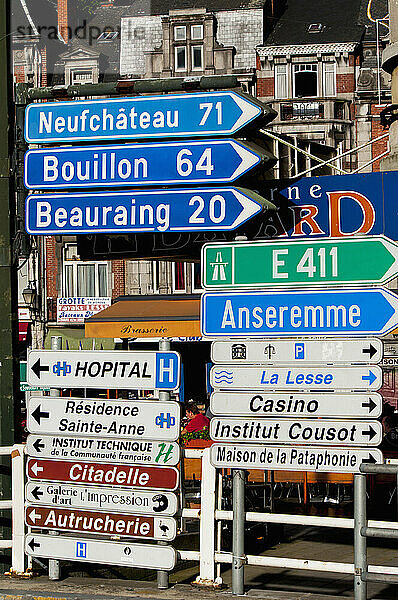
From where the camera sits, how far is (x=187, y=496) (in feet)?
38.3

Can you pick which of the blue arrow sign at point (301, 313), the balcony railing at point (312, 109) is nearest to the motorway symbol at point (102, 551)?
the blue arrow sign at point (301, 313)

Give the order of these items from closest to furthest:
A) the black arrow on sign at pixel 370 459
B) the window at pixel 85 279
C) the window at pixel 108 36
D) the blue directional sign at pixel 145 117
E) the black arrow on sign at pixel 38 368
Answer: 1. the black arrow on sign at pixel 370 459
2. the blue directional sign at pixel 145 117
3. the black arrow on sign at pixel 38 368
4. the window at pixel 85 279
5. the window at pixel 108 36

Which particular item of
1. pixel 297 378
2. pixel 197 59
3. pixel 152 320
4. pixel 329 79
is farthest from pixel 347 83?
pixel 297 378

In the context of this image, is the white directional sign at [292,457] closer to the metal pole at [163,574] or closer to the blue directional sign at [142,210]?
the metal pole at [163,574]

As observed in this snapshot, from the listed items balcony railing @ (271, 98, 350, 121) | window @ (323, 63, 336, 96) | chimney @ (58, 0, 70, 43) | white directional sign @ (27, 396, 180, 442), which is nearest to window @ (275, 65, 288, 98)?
balcony railing @ (271, 98, 350, 121)

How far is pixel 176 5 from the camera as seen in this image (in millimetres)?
39844

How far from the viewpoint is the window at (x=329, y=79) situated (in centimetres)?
3600

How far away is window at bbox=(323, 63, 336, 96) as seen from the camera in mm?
36000

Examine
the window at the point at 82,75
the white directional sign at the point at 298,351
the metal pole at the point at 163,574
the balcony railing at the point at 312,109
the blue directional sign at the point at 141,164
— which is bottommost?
the metal pole at the point at 163,574

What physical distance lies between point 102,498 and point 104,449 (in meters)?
0.40

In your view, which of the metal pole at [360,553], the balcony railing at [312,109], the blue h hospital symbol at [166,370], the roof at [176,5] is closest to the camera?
the metal pole at [360,553]

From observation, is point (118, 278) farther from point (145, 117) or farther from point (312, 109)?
point (145, 117)

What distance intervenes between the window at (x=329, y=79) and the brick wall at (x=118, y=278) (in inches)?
398

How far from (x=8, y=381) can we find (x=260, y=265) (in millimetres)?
2460
